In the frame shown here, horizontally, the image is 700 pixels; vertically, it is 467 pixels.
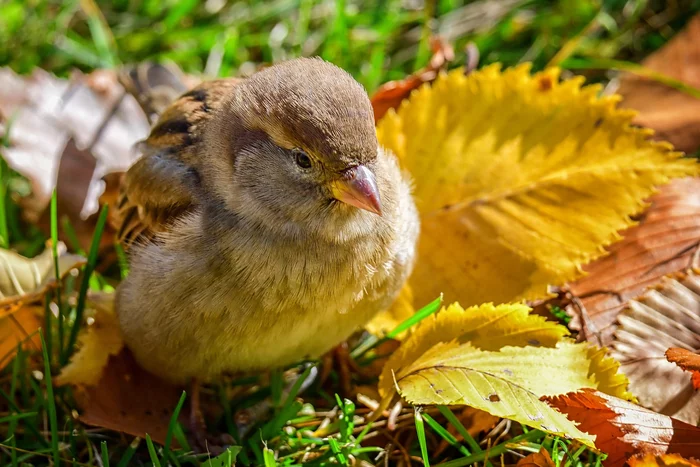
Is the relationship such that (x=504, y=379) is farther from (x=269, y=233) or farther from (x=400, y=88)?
(x=400, y=88)

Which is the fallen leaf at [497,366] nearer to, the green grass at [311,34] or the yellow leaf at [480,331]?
the yellow leaf at [480,331]

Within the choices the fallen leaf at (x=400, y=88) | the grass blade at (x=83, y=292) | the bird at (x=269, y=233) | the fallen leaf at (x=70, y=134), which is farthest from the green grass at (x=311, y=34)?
the bird at (x=269, y=233)

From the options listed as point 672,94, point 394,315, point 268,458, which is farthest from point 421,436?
point 672,94

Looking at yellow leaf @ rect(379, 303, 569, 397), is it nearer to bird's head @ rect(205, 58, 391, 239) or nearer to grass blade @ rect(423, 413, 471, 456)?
grass blade @ rect(423, 413, 471, 456)

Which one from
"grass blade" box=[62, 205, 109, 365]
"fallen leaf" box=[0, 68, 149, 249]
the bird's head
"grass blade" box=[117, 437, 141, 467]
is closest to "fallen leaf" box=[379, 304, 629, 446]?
the bird's head

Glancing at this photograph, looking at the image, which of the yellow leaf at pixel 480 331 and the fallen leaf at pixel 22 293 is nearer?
the yellow leaf at pixel 480 331

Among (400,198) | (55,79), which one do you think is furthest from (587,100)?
(55,79)
